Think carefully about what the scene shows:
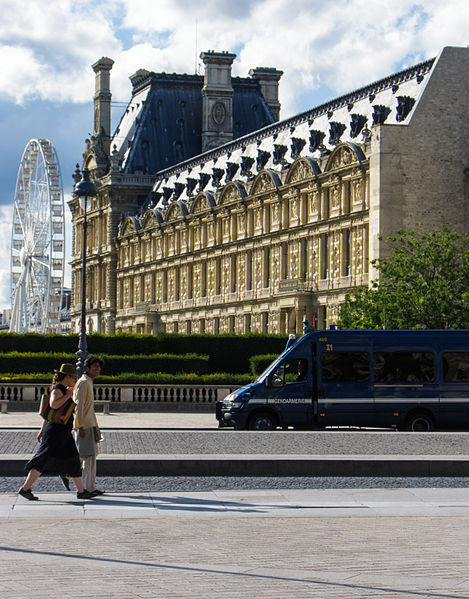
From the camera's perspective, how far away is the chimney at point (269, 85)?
393 ft

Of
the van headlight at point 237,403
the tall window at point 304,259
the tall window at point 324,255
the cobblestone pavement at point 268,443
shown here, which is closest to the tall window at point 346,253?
the tall window at point 324,255

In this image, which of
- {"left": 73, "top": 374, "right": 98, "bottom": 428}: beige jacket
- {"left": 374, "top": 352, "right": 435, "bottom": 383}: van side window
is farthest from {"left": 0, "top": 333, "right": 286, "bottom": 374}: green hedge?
{"left": 73, "top": 374, "right": 98, "bottom": 428}: beige jacket

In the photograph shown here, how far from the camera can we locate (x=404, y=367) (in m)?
28.7

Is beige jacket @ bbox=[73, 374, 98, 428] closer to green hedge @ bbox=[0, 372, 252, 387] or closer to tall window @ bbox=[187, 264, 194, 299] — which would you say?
green hedge @ bbox=[0, 372, 252, 387]

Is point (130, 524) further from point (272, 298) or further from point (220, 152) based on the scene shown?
point (220, 152)

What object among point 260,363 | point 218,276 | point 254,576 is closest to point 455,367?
point 260,363

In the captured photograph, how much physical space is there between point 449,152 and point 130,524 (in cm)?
5664

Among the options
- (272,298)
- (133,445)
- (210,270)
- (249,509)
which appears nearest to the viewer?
(249,509)

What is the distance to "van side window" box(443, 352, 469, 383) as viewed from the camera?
1128 inches

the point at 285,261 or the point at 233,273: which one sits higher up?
the point at 285,261

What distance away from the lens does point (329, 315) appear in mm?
70812

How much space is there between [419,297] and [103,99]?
7924cm

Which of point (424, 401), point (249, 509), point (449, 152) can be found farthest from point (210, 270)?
point (249, 509)

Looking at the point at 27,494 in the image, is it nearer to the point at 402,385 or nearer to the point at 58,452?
the point at 58,452
